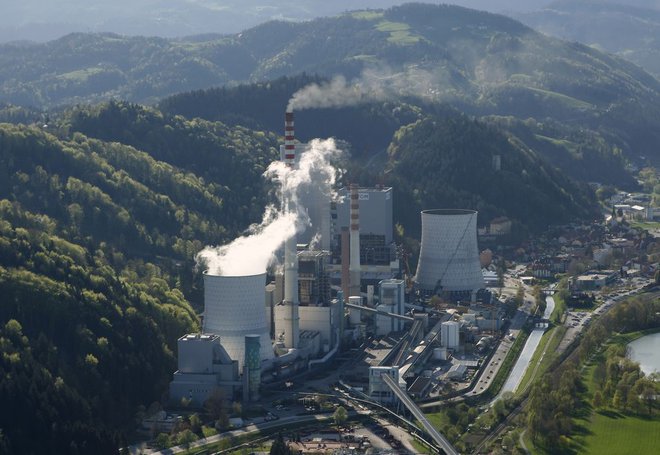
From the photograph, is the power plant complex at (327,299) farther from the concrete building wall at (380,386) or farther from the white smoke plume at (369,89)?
the white smoke plume at (369,89)

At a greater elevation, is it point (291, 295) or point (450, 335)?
point (291, 295)

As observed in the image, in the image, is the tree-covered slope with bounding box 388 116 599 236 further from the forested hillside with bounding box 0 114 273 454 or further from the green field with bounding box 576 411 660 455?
the green field with bounding box 576 411 660 455

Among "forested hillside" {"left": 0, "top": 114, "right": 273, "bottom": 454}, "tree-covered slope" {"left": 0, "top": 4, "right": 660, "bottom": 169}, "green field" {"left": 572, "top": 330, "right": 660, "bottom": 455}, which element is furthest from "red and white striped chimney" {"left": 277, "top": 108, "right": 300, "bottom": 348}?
"tree-covered slope" {"left": 0, "top": 4, "right": 660, "bottom": 169}

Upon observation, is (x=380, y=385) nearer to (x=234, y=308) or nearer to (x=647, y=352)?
(x=234, y=308)

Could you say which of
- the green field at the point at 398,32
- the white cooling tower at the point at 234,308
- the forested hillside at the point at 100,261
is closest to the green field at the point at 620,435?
the white cooling tower at the point at 234,308

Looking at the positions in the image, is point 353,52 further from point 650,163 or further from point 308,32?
point 650,163

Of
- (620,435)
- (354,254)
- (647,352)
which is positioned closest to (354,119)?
(354,254)

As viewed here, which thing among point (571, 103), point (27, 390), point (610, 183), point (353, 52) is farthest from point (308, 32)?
point (27, 390)
